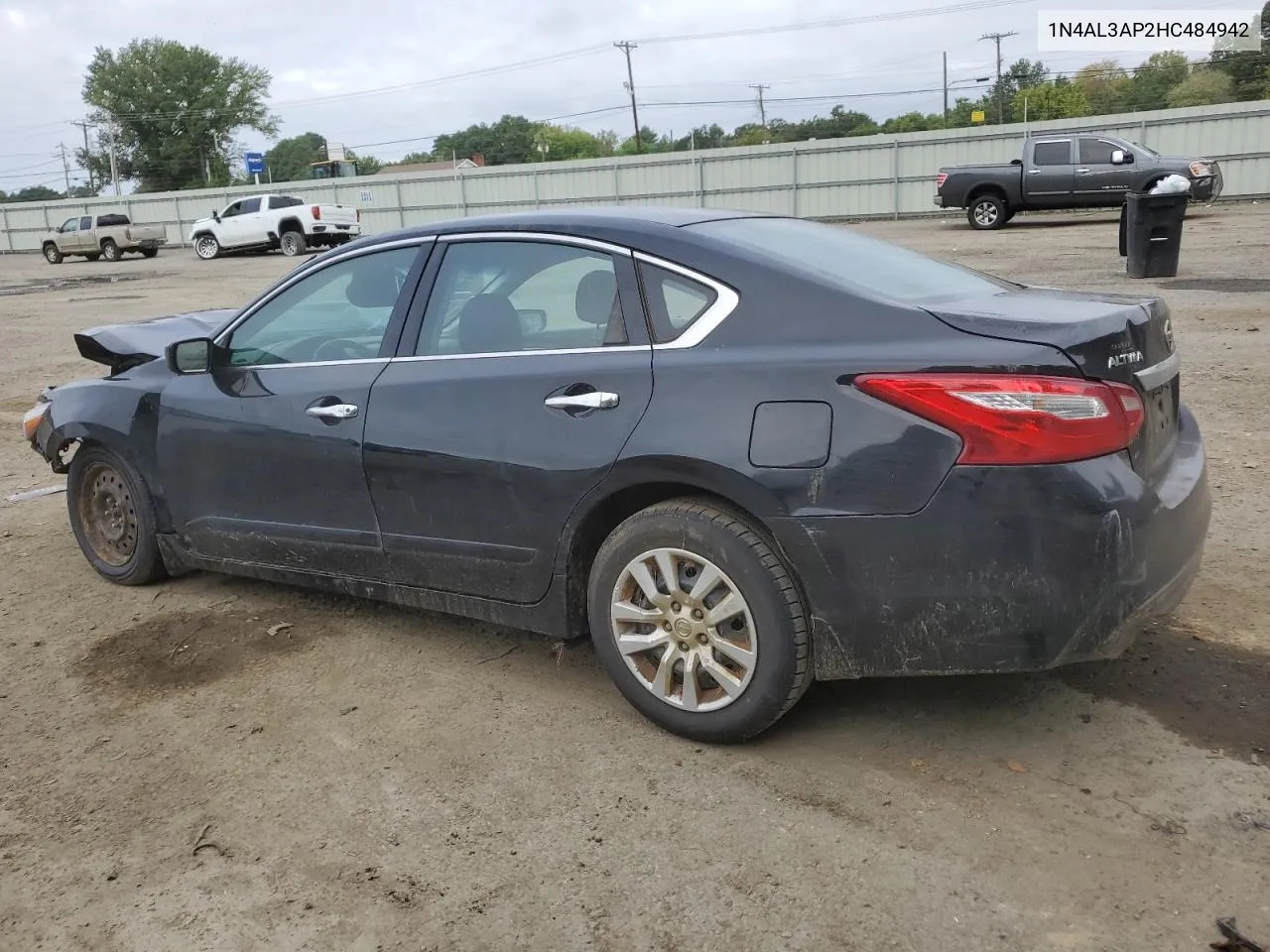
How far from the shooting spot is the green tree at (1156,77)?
6881 centimetres

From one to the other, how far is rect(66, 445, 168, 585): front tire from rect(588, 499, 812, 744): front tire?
236 centimetres

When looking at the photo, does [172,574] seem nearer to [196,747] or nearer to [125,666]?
[125,666]

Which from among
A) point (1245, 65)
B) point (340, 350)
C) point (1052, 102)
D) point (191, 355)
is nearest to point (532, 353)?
point (340, 350)

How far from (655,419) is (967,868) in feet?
4.71

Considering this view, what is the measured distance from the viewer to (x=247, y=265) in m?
27.5

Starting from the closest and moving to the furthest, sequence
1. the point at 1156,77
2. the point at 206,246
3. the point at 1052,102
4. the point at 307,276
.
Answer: the point at 307,276 < the point at 206,246 < the point at 1052,102 < the point at 1156,77

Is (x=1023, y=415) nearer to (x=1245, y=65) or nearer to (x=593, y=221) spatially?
(x=593, y=221)

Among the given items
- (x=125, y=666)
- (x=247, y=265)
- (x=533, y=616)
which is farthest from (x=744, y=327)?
(x=247, y=265)

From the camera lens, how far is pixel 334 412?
12.9 feet

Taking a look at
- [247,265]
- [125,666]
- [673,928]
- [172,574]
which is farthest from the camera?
[247,265]

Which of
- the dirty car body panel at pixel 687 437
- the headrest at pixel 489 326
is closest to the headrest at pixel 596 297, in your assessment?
the dirty car body panel at pixel 687 437

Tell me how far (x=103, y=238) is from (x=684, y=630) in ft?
122

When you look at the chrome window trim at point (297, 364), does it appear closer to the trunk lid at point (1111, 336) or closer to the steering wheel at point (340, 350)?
the steering wheel at point (340, 350)

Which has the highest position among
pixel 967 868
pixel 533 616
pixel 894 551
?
pixel 894 551
